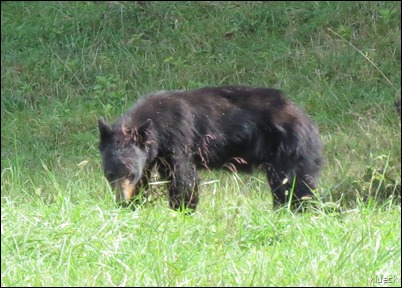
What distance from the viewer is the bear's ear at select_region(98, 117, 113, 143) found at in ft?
25.7

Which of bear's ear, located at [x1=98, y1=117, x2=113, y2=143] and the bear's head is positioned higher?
bear's ear, located at [x1=98, y1=117, x2=113, y2=143]

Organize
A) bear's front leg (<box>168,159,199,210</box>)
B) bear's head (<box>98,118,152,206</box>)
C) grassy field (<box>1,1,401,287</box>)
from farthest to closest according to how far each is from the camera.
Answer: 1. bear's front leg (<box>168,159,199,210</box>)
2. bear's head (<box>98,118,152,206</box>)
3. grassy field (<box>1,1,401,287</box>)

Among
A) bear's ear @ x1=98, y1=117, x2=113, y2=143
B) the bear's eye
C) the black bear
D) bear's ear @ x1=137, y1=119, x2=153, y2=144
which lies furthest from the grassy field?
bear's ear @ x1=137, y1=119, x2=153, y2=144

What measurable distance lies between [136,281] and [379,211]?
2148 mm

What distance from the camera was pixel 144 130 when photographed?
26.2 feet

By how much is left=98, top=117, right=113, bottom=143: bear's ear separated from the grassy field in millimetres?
483

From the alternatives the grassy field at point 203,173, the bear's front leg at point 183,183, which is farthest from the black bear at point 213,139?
the grassy field at point 203,173

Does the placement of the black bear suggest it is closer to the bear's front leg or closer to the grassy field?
the bear's front leg

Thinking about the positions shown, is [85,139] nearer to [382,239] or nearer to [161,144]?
[161,144]

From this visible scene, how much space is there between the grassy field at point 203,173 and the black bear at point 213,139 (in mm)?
290

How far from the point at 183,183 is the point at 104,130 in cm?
85

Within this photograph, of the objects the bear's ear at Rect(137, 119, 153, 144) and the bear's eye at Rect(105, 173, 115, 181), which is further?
the bear's ear at Rect(137, 119, 153, 144)

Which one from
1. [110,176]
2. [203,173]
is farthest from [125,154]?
[203,173]

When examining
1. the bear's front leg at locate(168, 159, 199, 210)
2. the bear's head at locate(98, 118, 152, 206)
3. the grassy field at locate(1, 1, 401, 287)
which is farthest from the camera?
the bear's front leg at locate(168, 159, 199, 210)
